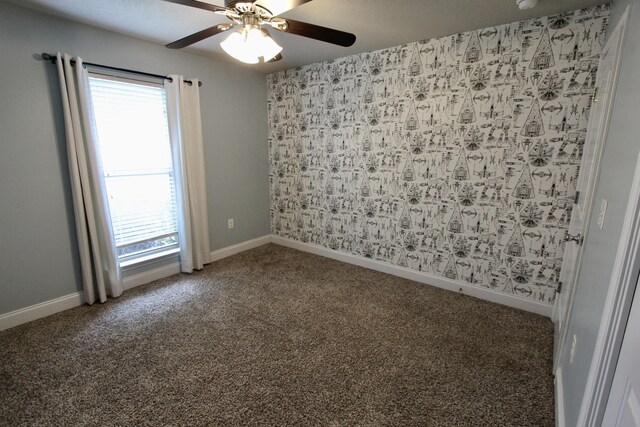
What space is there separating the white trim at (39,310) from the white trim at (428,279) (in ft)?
7.83

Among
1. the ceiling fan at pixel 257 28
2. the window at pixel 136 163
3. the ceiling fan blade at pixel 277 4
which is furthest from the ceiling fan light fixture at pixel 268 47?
the window at pixel 136 163

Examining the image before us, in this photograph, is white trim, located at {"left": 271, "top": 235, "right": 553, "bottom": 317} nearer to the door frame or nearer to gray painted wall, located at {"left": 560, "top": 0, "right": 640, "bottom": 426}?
the door frame

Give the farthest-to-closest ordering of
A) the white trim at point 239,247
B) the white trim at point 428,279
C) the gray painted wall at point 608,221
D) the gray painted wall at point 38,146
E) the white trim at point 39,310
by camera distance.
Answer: the white trim at point 239,247
the white trim at point 428,279
the white trim at point 39,310
the gray painted wall at point 38,146
the gray painted wall at point 608,221

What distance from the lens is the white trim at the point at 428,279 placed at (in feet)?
8.66

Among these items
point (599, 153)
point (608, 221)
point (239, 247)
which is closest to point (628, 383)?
point (608, 221)

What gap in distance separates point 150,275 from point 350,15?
3.10 meters

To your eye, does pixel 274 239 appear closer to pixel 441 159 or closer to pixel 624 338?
pixel 441 159

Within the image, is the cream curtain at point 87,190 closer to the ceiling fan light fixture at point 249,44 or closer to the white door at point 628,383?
the ceiling fan light fixture at point 249,44

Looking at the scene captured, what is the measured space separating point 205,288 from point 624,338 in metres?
3.01

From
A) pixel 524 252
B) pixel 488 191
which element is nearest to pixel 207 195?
pixel 488 191

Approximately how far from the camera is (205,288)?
10.1 feet

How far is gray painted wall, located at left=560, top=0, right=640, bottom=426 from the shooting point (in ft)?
3.65

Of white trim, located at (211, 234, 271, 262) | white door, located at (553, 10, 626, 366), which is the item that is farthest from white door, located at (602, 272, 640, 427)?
white trim, located at (211, 234, 271, 262)

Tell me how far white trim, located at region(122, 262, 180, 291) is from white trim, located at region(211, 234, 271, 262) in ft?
1.55
